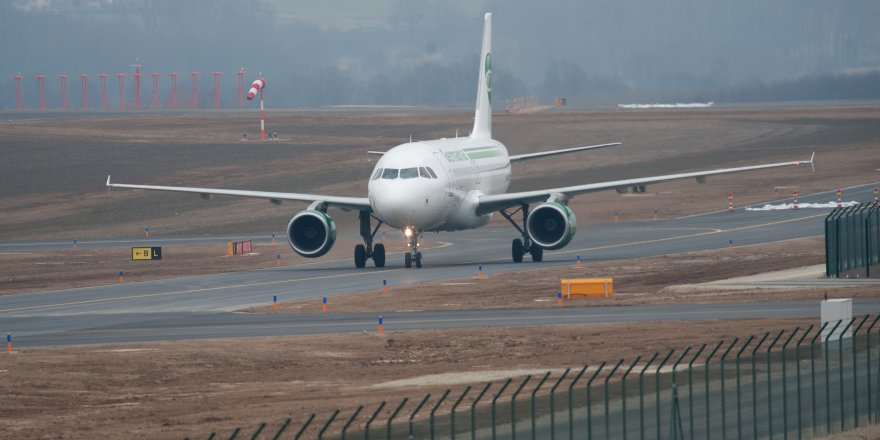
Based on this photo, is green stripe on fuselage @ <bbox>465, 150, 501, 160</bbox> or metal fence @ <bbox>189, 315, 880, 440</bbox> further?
green stripe on fuselage @ <bbox>465, 150, 501, 160</bbox>

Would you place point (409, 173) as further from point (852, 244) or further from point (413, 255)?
point (852, 244)

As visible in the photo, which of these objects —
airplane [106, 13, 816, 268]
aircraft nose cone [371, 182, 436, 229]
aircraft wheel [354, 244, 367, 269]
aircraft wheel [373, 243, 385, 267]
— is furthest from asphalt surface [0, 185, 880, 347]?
aircraft nose cone [371, 182, 436, 229]

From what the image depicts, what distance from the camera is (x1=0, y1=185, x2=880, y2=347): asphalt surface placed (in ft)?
135

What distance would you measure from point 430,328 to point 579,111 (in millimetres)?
116769

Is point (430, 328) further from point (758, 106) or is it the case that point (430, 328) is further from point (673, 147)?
point (758, 106)

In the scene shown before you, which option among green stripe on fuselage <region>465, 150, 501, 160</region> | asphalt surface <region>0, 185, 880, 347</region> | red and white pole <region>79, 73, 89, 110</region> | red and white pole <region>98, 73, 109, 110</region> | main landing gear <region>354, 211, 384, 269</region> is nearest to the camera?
asphalt surface <region>0, 185, 880, 347</region>

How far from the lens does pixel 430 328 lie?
132 feet

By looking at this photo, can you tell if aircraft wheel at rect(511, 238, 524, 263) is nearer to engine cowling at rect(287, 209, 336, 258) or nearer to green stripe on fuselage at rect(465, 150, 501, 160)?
green stripe on fuselage at rect(465, 150, 501, 160)

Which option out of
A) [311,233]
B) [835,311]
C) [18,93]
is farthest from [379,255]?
[18,93]

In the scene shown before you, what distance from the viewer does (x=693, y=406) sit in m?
21.5

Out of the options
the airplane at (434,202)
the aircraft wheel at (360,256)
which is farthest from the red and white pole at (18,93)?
the aircraft wheel at (360,256)

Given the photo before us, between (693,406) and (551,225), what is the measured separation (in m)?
34.7

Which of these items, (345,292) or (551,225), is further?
(551,225)

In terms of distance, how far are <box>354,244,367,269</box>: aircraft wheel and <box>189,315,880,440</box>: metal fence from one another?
103 ft
